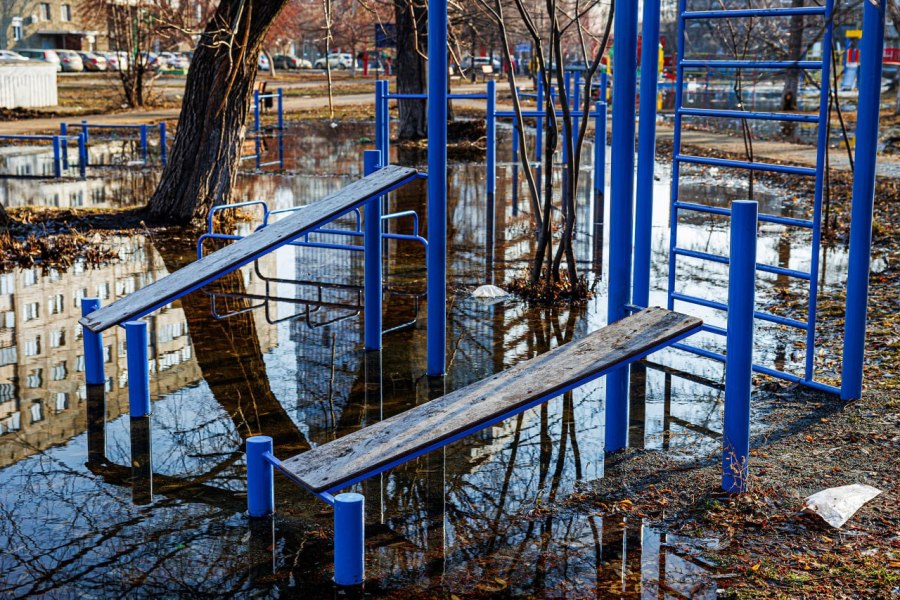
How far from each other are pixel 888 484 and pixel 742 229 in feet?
4.72

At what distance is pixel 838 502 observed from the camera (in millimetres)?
4801

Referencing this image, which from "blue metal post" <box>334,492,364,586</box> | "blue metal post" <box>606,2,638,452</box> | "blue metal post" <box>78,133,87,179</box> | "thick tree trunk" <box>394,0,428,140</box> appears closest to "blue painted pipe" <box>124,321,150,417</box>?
"blue metal post" <box>334,492,364,586</box>

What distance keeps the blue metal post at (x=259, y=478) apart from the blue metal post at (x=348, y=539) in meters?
0.66

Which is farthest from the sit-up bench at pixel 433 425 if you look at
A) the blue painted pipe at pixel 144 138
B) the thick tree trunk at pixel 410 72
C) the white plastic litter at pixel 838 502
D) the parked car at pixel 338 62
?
the parked car at pixel 338 62

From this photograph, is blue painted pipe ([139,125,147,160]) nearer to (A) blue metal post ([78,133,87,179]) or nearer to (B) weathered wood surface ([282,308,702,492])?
(A) blue metal post ([78,133,87,179])

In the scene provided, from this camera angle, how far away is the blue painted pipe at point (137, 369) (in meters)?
6.03

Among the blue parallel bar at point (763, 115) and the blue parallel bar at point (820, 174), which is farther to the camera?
the blue parallel bar at point (820, 174)

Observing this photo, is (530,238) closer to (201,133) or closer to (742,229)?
(201,133)

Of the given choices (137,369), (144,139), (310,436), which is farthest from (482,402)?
(144,139)

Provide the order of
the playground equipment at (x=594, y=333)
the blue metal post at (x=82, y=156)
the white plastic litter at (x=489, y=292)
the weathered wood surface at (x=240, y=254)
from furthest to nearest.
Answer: the blue metal post at (x=82, y=156)
the white plastic litter at (x=489, y=292)
the weathered wood surface at (x=240, y=254)
the playground equipment at (x=594, y=333)

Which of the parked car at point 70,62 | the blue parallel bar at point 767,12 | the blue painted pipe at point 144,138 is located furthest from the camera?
the parked car at point 70,62

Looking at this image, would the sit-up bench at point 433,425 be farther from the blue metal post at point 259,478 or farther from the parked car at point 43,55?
the parked car at point 43,55

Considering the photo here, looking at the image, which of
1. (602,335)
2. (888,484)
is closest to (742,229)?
(602,335)

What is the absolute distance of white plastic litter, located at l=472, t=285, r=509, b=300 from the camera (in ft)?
29.9
